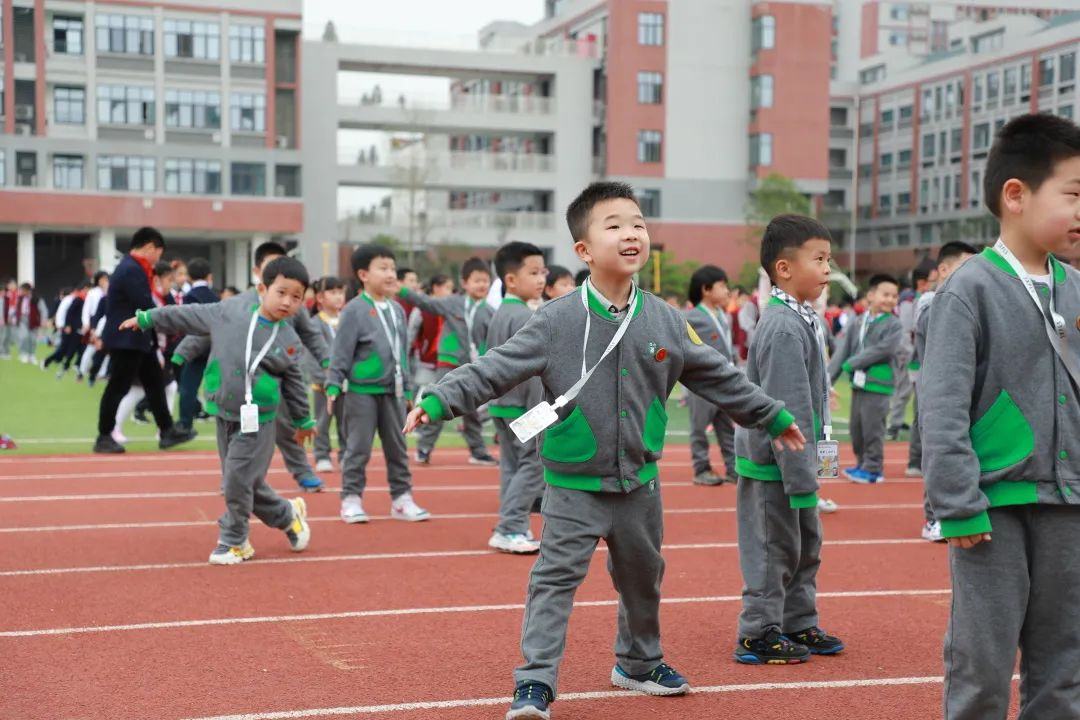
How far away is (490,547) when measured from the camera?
27.1ft

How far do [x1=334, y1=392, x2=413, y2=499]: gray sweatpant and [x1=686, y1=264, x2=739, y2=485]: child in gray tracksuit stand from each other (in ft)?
10.2

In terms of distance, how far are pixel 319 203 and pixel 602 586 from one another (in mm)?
54570

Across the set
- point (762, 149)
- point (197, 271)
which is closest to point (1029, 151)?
point (197, 271)

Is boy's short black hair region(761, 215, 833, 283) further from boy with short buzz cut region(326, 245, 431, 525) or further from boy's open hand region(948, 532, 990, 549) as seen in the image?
boy with short buzz cut region(326, 245, 431, 525)

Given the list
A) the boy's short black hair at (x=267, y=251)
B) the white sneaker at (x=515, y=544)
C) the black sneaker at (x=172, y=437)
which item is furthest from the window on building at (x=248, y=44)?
the white sneaker at (x=515, y=544)

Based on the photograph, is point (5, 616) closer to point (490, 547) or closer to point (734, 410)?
point (490, 547)

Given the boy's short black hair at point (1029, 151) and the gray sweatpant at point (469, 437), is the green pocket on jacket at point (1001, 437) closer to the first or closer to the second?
the boy's short black hair at point (1029, 151)

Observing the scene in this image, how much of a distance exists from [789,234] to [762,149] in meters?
60.5

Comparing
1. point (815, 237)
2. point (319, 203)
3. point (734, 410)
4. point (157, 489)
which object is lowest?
point (157, 489)

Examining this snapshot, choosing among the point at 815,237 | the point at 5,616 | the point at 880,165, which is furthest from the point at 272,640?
the point at 880,165

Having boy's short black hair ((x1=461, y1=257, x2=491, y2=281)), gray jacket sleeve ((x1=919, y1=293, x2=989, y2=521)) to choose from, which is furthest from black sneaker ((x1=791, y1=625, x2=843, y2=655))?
boy's short black hair ((x1=461, y1=257, x2=491, y2=281))

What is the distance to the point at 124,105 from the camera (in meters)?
56.5

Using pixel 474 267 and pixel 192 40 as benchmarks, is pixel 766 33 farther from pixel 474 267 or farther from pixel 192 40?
pixel 474 267

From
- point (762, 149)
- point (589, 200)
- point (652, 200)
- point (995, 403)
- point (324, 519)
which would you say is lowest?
point (324, 519)
